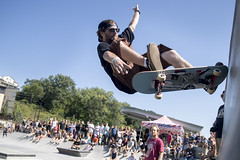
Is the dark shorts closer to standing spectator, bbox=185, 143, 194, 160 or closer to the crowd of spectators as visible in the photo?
the crowd of spectators

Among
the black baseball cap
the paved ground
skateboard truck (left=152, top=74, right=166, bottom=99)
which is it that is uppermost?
the black baseball cap

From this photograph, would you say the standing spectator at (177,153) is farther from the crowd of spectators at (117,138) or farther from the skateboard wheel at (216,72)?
the skateboard wheel at (216,72)

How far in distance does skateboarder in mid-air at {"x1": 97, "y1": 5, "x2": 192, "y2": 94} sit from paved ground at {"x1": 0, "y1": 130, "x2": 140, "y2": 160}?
28.9 feet

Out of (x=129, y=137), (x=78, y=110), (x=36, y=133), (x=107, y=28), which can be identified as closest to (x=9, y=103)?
(x=78, y=110)

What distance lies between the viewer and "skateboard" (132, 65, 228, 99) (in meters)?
2.84

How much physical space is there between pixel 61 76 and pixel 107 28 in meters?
82.2

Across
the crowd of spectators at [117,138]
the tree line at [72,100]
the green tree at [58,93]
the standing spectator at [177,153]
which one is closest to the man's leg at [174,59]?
the crowd of spectators at [117,138]

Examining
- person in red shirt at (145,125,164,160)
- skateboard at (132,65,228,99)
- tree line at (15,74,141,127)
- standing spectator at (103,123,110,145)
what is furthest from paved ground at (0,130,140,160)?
tree line at (15,74,141,127)

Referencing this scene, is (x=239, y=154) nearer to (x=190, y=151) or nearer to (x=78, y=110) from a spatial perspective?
(x=190, y=151)

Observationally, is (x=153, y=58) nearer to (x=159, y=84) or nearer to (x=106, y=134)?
(x=159, y=84)

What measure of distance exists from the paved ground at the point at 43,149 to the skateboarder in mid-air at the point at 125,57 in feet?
28.9

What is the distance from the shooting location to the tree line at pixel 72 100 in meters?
68.6

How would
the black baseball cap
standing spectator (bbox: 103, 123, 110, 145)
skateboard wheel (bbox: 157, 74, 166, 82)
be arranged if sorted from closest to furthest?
skateboard wheel (bbox: 157, 74, 166, 82) → the black baseball cap → standing spectator (bbox: 103, 123, 110, 145)

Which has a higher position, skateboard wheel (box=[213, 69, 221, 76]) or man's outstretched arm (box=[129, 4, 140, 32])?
man's outstretched arm (box=[129, 4, 140, 32])
